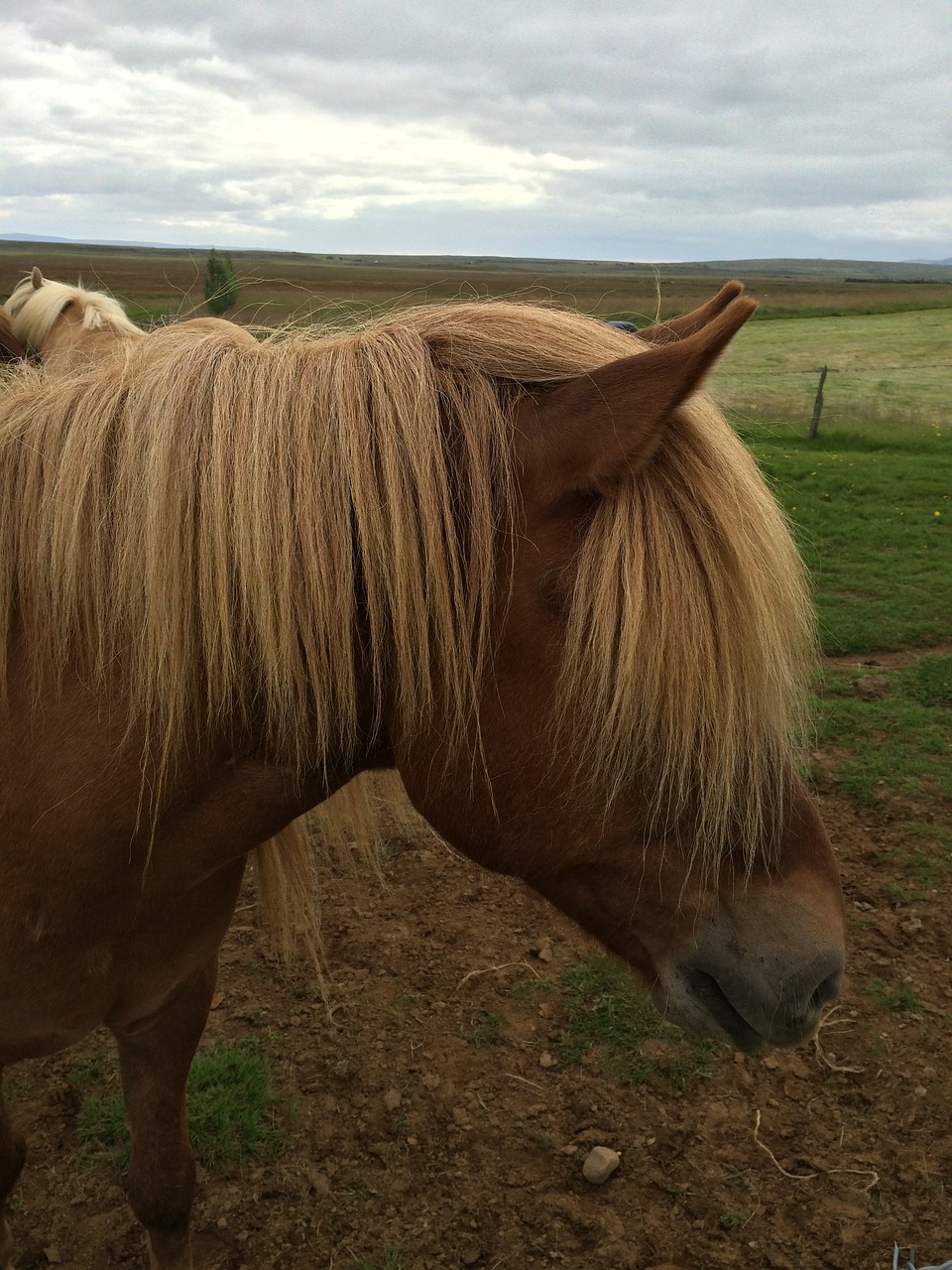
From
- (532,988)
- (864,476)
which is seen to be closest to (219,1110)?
(532,988)

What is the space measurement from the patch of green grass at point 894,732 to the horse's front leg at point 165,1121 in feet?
10.6

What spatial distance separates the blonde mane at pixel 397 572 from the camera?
1308mm

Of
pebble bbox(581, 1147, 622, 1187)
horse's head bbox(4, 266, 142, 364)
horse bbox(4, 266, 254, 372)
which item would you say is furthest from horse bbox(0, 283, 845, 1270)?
horse's head bbox(4, 266, 142, 364)

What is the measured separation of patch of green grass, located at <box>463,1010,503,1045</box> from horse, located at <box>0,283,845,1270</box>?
193 centimetres

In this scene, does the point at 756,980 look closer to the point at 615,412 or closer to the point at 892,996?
the point at 615,412

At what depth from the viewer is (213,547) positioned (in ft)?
4.40

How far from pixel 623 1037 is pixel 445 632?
2495 millimetres

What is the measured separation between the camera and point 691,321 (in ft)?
5.13

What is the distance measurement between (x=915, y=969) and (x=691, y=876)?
9.03 feet

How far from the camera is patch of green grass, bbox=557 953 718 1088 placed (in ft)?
10.2

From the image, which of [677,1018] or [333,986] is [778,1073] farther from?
[677,1018]

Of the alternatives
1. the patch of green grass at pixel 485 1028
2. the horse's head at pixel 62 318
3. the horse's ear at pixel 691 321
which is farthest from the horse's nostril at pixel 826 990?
the horse's head at pixel 62 318

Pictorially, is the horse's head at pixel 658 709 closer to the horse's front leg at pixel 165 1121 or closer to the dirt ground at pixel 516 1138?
the dirt ground at pixel 516 1138

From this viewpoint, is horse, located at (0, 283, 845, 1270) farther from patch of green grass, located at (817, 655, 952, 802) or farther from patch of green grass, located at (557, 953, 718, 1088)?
patch of green grass, located at (817, 655, 952, 802)
